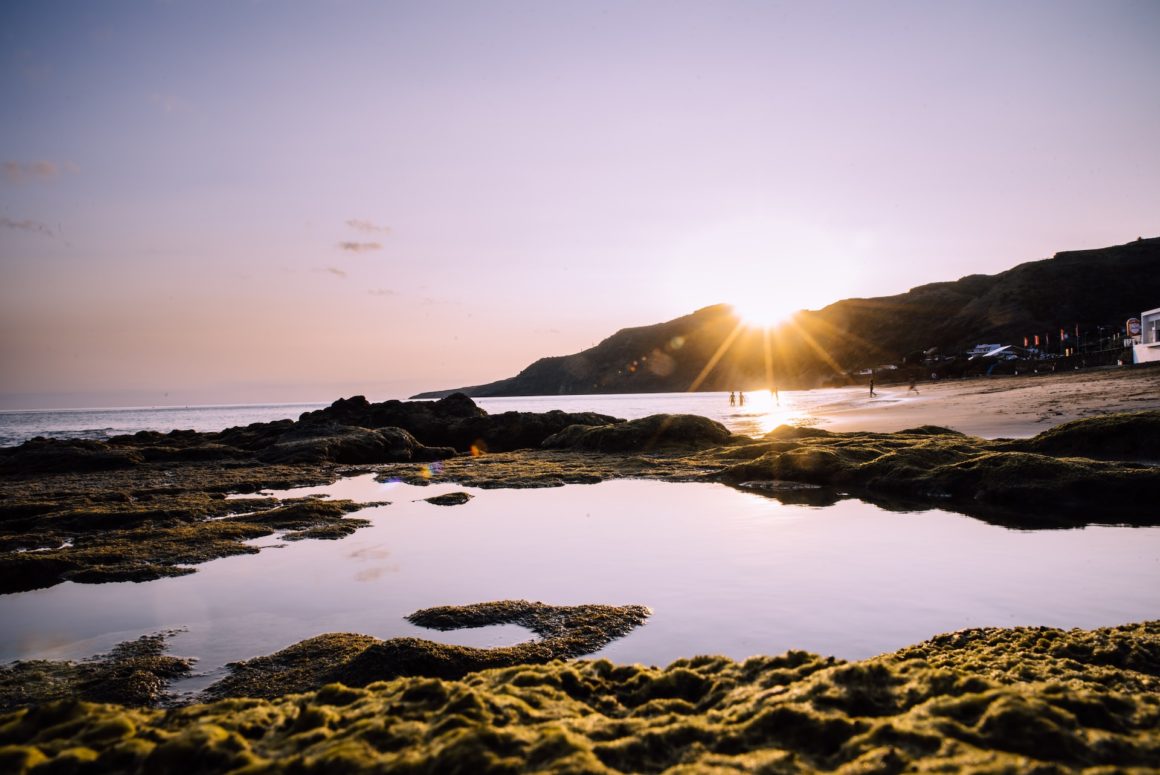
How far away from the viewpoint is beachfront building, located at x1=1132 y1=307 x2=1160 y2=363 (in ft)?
165

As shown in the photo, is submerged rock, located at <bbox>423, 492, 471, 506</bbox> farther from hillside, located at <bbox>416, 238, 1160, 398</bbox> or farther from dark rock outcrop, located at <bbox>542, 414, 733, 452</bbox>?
hillside, located at <bbox>416, 238, 1160, 398</bbox>

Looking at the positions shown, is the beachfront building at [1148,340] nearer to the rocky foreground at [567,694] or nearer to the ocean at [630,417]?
the ocean at [630,417]

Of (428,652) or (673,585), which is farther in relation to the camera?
(673,585)

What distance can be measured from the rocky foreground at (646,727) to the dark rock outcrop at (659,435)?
22.9m

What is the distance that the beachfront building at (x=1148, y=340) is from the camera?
50.3 meters

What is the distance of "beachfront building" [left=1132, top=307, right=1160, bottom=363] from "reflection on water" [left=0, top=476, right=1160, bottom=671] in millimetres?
54408

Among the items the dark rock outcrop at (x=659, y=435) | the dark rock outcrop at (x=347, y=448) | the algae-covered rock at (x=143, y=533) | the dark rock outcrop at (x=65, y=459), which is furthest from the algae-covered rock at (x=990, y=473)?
the dark rock outcrop at (x=65, y=459)

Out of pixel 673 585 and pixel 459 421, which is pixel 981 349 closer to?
pixel 459 421

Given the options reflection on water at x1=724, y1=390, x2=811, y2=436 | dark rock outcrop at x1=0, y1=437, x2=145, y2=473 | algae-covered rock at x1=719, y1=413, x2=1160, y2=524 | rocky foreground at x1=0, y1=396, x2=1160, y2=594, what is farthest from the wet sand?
dark rock outcrop at x1=0, y1=437, x2=145, y2=473

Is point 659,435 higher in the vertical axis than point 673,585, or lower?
higher

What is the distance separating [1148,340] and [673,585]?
70796mm

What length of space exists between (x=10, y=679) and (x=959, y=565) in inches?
453

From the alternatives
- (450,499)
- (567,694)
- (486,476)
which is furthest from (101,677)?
(486,476)

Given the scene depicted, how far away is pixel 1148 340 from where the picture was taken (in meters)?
57.1
